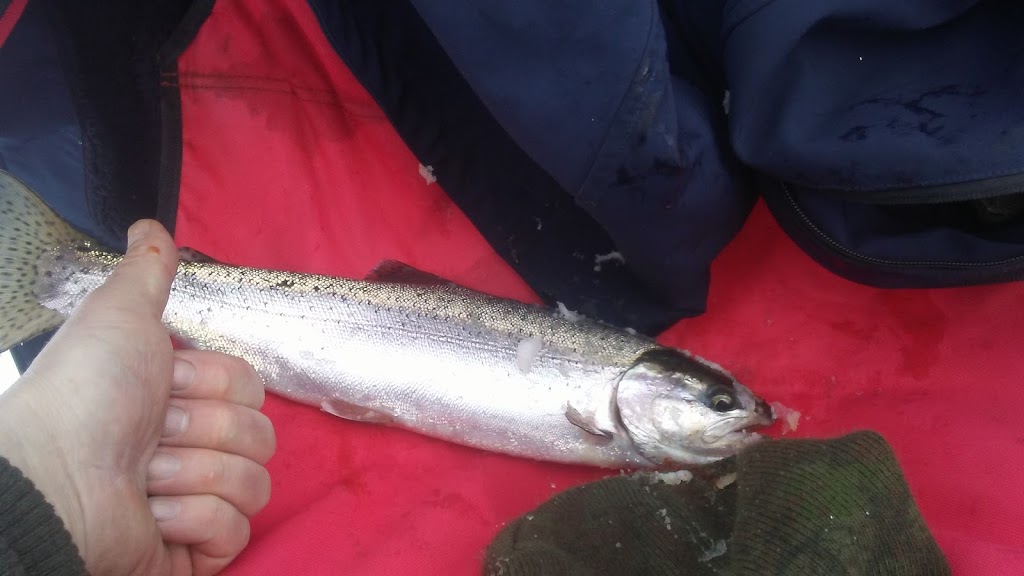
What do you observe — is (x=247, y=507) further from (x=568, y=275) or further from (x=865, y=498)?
(x=865, y=498)

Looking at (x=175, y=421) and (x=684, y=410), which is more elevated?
(x=175, y=421)

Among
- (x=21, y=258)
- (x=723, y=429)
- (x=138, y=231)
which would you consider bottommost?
(x=723, y=429)

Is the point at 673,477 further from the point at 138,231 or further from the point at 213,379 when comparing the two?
the point at 138,231

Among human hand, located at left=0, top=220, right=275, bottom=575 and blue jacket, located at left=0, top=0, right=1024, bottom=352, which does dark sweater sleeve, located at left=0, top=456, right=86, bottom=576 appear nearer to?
human hand, located at left=0, top=220, right=275, bottom=575

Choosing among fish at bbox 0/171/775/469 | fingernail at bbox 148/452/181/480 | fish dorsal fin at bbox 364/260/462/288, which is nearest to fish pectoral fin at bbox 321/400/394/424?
fish at bbox 0/171/775/469

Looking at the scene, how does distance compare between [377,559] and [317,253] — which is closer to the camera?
[377,559]

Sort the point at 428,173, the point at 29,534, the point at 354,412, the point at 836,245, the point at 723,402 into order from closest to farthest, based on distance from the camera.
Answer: the point at 29,534
the point at 836,245
the point at 723,402
the point at 354,412
the point at 428,173

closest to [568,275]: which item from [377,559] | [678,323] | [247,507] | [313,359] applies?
[678,323]

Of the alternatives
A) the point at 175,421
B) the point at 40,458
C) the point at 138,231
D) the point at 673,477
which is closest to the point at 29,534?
the point at 40,458
